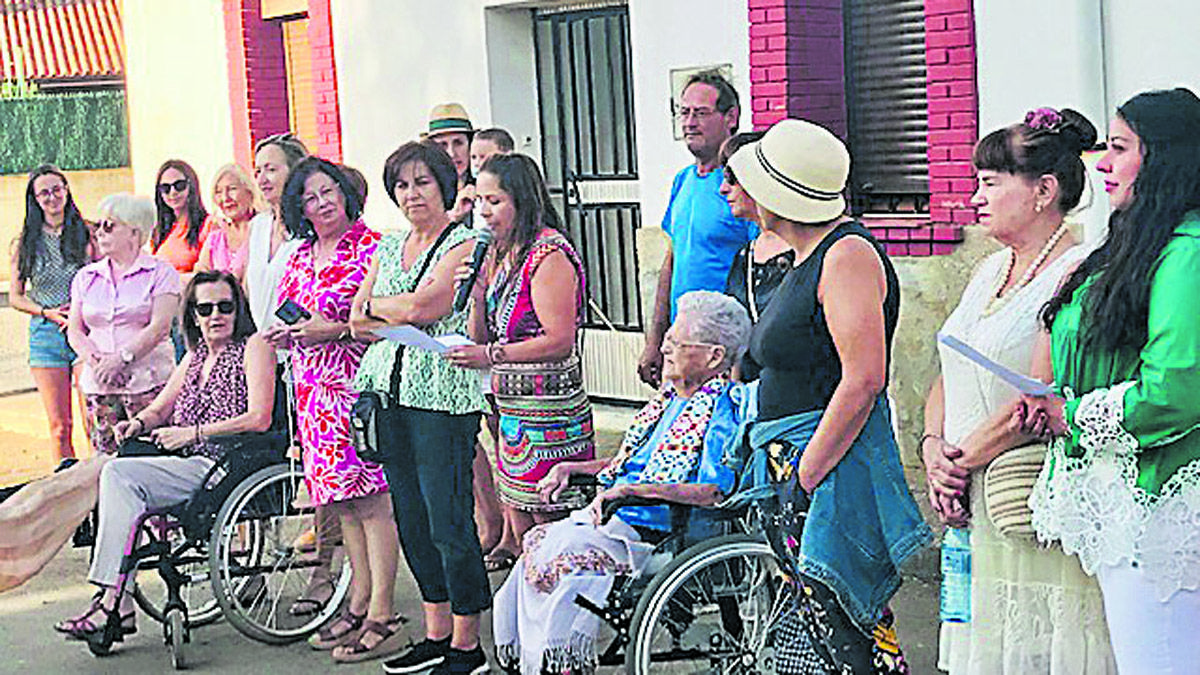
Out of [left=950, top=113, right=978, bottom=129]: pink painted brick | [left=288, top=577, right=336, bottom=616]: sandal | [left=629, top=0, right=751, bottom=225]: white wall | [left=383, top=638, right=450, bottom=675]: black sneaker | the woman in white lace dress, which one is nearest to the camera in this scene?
the woman in white lace dress

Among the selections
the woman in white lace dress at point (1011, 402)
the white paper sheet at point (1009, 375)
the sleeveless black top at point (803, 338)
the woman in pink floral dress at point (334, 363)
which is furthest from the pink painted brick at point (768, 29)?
the white paper sheet at point (1009, 375)

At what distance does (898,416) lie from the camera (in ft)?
33.5

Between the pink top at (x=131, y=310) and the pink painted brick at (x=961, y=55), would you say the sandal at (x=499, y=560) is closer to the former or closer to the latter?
the pink top at (x=131, y=310)

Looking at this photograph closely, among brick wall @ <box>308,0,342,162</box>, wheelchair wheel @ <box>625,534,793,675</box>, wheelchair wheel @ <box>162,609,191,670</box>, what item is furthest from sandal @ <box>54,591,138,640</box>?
brick wall @ <box>308,0,342,162</box>

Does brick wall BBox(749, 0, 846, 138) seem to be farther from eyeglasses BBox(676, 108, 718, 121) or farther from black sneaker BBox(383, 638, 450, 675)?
black sneaker BBox(383, 638, 450, 675)

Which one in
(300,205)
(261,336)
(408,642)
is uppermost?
(300,205)

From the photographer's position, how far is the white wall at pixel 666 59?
435 inches

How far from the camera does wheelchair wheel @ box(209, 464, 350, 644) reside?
25.8ft

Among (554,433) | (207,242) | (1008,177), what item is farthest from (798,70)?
(1008,177)

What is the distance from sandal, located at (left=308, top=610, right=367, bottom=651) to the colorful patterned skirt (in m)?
1.02

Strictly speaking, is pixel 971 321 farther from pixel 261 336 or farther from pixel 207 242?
pixel 207 242

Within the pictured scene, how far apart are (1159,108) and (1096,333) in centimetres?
52

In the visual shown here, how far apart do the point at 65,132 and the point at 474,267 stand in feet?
56.3

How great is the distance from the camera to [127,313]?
30.3ft
